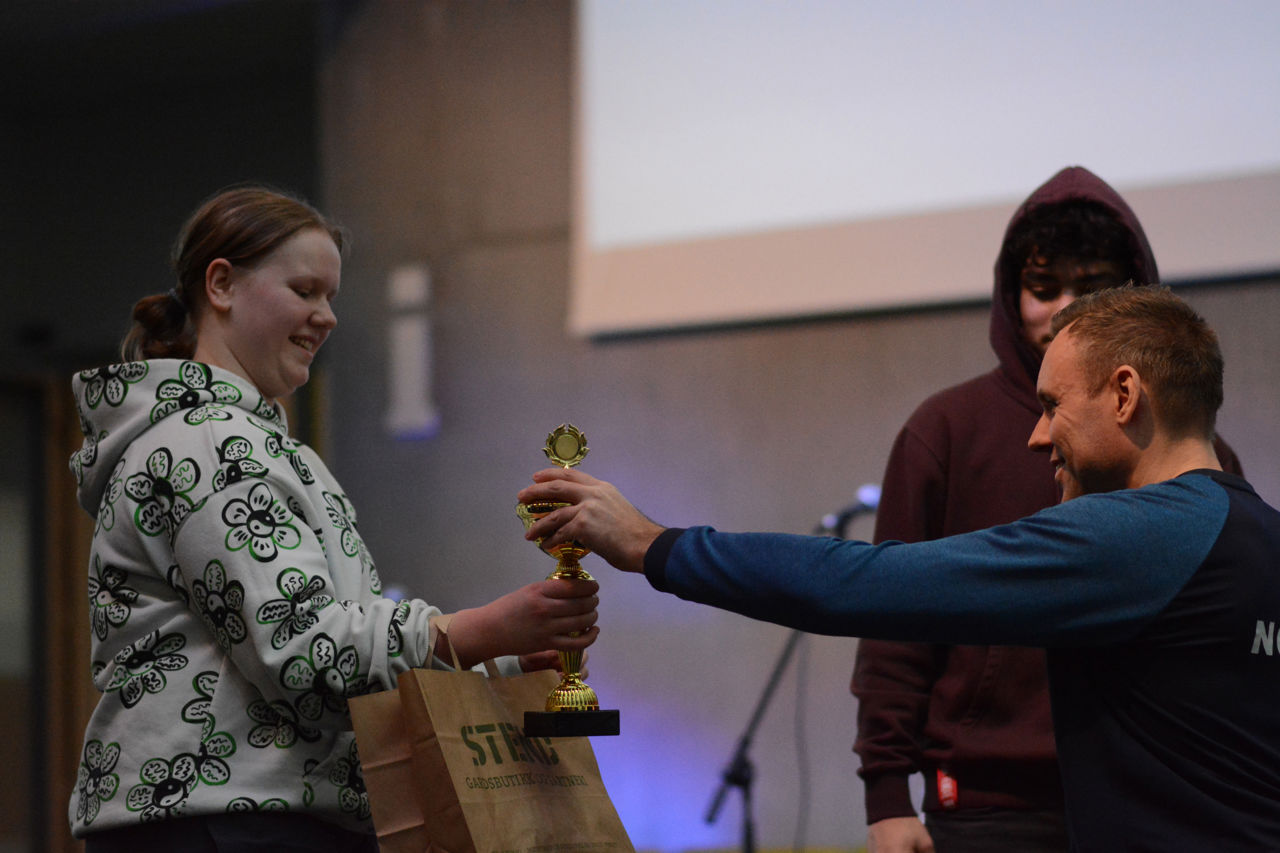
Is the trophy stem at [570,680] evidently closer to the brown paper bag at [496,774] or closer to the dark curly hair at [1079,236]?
the brown paper bag at [496,774]

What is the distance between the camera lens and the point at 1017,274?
198 centimetres

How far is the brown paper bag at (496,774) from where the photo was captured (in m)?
1.20

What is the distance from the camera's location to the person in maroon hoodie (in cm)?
166

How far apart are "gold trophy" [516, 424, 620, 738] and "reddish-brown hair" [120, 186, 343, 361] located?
44 cm

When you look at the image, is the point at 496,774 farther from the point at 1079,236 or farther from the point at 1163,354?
the point at 1079,236

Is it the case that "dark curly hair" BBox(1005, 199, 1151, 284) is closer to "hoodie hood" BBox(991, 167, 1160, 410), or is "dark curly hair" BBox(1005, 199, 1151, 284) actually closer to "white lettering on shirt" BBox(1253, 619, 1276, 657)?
"hoodie hood" BBox(991, 167, 1160, 410)

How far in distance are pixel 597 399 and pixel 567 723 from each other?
3.15 m

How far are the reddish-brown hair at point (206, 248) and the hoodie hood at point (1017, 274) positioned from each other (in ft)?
3.43

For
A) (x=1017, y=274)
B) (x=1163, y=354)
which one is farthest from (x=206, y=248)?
(x=1017, y=274)

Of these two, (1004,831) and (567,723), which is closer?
(567,723)

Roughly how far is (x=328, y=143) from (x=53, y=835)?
334 cm

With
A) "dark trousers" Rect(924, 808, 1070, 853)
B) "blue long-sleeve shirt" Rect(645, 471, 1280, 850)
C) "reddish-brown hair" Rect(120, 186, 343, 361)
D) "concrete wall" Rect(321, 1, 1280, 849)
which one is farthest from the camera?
"concrete wall" Rect(321, 1, 1280, 849)

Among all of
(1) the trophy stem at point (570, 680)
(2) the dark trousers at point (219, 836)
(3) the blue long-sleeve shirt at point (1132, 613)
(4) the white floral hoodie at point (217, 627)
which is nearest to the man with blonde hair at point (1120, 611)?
(3) the blue long-sleeve shirt at point (1132, 613)

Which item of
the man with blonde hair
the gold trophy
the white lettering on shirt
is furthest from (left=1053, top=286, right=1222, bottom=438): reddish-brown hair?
the gold trophy
